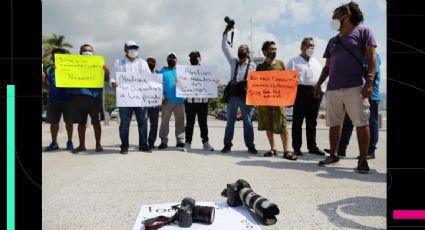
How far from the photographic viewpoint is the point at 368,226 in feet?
7.08

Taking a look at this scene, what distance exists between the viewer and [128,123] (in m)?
5.73

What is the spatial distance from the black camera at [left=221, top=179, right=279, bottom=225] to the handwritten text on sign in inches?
144

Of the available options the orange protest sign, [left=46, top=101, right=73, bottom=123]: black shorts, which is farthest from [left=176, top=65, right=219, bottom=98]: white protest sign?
[left=46, top=101, right=73, bottom=123]: black shorts

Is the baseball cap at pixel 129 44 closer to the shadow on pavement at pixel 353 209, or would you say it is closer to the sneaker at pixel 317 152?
the sneaker at pixel 317 152

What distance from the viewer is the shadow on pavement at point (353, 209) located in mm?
2213

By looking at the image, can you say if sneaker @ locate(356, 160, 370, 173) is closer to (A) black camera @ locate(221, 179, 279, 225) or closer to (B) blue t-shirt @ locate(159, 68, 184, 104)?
(A) black camera @ locate(221, 179, 279, 225)

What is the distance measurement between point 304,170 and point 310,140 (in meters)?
1.73

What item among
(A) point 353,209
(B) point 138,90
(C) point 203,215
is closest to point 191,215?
(C) point 203,215

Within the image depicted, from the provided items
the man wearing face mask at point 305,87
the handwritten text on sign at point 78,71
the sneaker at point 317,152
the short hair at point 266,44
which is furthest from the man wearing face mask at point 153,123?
the sneaker at point 317,152

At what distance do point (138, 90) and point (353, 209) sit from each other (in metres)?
4.17

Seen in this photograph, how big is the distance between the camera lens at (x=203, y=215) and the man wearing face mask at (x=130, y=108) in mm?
3643
